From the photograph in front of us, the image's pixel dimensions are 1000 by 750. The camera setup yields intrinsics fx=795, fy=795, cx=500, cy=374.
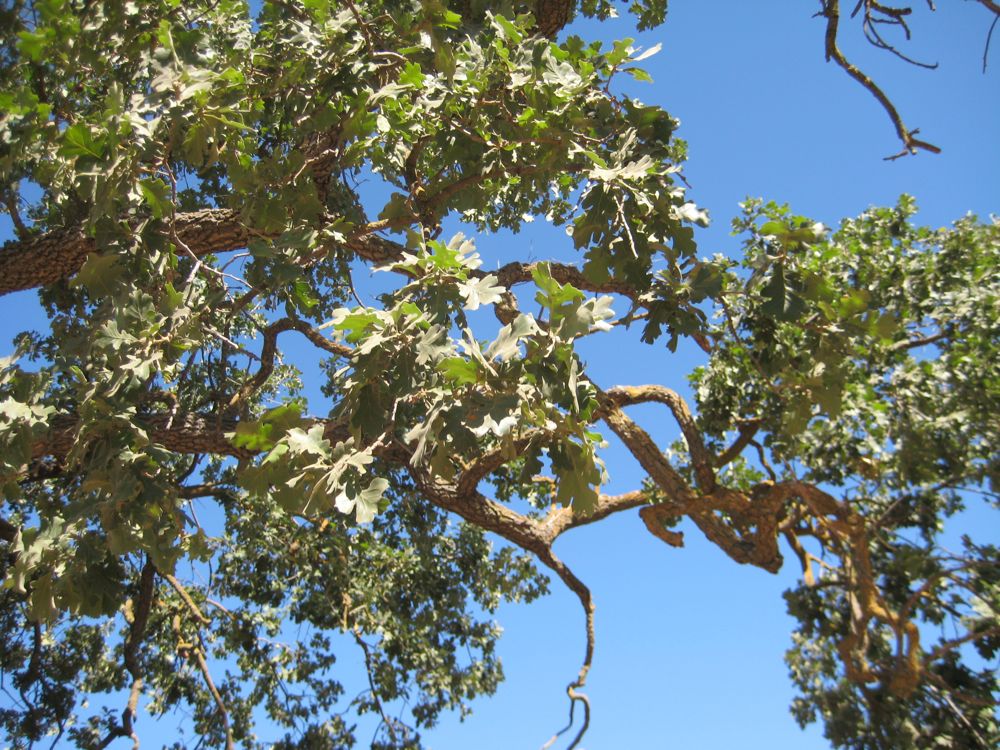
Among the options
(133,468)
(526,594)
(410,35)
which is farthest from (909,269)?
(133,468)

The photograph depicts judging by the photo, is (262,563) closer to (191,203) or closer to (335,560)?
(335,560)

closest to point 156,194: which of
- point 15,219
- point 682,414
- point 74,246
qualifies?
point 74,246

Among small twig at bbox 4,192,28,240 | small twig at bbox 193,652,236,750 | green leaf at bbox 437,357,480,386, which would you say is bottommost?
green leaf at bbox 437,357,480,386

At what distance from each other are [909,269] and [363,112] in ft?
17.9

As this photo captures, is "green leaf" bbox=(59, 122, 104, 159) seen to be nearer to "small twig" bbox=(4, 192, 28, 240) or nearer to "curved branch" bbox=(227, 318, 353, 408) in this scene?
"curved branch" bbox=(227, 318, 353, 408)

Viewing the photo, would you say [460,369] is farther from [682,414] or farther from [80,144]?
[682,414]

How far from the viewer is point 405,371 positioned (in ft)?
8.23

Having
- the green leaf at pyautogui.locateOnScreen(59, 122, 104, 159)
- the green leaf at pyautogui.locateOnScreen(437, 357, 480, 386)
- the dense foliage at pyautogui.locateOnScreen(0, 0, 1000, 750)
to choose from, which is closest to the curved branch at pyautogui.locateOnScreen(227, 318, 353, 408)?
the dense foliage at pyautogui.locateOnScreen(0, 0, 1000, 750)

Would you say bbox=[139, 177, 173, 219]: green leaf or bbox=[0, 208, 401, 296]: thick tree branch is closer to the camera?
bbox=[139, 177, 173, 219]: green leaf

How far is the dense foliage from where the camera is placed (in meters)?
2.66

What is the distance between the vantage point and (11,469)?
9.78ft

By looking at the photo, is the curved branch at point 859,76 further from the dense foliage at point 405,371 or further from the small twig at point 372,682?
the small twig at point 372,682

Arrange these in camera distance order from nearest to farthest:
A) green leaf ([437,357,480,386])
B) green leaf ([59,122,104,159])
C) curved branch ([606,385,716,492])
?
1. green leaf ([437,357,480,386])
2. green leaf ([59,122,104,159])
3. curved branch ([606,385,716,492])

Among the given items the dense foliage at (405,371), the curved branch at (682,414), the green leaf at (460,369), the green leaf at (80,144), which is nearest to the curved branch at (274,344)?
the dense foliage at (405,371)
